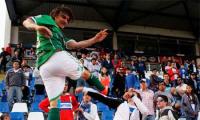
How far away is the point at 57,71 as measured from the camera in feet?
12.7

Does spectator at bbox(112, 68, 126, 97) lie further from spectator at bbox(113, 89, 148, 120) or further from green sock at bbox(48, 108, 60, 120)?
green sock at bbox(48, 108, 60, 120)

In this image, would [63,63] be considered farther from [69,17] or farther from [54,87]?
[69,17]

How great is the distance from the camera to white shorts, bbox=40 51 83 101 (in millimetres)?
3852

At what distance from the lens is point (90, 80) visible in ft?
13.5

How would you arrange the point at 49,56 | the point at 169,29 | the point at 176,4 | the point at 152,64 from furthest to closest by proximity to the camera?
the point at 169,29
the point at 176,4
the point at 152,64
the point at 49,56

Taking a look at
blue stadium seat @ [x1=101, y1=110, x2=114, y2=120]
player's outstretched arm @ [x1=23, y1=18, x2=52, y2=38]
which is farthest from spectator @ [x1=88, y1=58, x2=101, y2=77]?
player's outstretched arm @ [x1=23, y1=18, x2=52, y2=38]

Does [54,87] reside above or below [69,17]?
below

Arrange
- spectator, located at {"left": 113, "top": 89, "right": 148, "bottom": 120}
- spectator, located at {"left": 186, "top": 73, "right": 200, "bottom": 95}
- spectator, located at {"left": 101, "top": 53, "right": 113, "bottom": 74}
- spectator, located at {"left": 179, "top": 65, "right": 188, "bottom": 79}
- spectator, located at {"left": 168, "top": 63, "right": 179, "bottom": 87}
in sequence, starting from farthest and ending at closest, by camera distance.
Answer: spectator, located at {"left": 179, "top": 65, "right": 188, "bottom": 79}, spectator, located at {"left": 101, "top": 53, "right": 113, "bottom": 74}, spectator, located at {"left": 168, "top": 63, "right": 179, "bottom": 87}, spectator, located at {"left": 186, "top": 73, "right": 200, "bottom": 95}, spectator, located at {"left": 113, "top": 89, "right": 148, "bottom": 120}

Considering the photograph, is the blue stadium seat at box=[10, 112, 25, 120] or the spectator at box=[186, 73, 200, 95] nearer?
the blue stadium seat at box=[10, 112, 25, 120]

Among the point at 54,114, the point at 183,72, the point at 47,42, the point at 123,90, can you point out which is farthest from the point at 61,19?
the point at 183,72

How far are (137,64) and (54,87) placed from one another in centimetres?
1377

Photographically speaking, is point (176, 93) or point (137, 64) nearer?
point (176, 93)

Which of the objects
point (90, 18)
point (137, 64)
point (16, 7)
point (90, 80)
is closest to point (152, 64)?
point (137, 64)

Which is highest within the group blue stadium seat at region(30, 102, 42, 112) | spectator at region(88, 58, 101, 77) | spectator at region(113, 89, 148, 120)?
spectator at region(88, 58, 101, 77)
